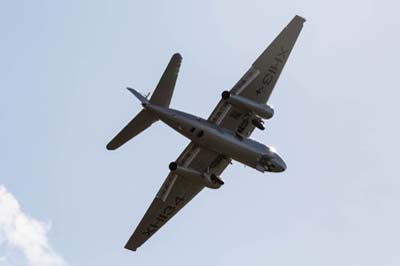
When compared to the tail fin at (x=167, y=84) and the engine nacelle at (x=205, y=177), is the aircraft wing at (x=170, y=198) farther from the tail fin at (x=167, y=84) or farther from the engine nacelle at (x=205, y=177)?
the tail fin at (x=167, y=84)

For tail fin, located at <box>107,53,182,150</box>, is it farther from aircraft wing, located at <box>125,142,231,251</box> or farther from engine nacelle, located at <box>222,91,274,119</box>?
aircraft wing, located at <box>125,142,231,251</box>

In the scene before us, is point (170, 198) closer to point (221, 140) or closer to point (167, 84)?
point (221, 140)

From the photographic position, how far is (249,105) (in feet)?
192

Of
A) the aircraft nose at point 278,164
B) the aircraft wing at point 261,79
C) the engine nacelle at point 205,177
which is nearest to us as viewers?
the aircraft wing at point 261,79

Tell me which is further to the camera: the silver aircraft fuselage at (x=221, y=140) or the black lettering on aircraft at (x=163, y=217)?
the black lettering on aircraft at (x=163, y=217)

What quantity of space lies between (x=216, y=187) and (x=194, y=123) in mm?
7581

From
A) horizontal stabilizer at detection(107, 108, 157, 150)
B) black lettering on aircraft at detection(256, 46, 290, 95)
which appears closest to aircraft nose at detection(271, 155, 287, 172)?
black lettering on aircraft at detection(256, 46, 290, 95)

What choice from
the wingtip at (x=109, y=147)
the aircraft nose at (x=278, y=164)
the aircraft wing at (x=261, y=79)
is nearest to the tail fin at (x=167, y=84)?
the aircraft wing at (x=261, y=79)

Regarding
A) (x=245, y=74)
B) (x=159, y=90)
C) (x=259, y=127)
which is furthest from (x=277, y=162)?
(x=159, y=90)

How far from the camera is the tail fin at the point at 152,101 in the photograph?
55.5 metres

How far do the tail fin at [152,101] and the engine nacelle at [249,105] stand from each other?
4404 millimetres

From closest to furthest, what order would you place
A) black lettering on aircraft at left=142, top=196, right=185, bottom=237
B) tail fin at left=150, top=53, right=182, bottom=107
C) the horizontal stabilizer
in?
tail fin at left=150, top=53, right=182, bottom=107, the horizontal stabilizer, black lettering on aircraft at left=142, top=196, right=185, bottom=237

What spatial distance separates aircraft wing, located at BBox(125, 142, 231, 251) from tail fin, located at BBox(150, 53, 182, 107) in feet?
23.3

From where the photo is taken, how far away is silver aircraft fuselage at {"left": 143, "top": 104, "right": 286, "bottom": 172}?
5628cm
